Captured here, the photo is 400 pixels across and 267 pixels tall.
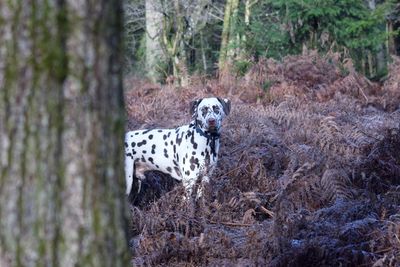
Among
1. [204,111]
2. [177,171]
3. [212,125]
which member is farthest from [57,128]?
[177,171]

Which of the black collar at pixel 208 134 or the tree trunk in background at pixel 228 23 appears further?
the tree trunk in background at pixel 228 23

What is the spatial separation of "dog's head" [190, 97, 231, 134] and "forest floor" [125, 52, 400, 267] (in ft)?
1.66

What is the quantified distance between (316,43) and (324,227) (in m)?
13.1

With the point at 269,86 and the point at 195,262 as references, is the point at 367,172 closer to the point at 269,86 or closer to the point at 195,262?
the point at 195,262

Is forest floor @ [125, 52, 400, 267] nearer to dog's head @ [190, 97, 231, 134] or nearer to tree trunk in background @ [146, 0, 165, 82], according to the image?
dog's head @ [190, 97, 231, 134]

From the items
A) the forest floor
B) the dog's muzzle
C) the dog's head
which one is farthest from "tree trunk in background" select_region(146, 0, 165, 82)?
the dog's muzzle

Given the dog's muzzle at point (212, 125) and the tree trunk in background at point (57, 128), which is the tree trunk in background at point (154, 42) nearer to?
the dog's muzzle at point (212, 125)

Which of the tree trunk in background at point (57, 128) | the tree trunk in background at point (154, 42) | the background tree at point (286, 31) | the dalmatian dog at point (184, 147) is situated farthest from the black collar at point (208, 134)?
the tree trunk in background at point (154, 42)

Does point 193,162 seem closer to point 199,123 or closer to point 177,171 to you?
point 177,171

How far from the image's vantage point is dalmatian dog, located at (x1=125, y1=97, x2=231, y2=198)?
29.9 feet

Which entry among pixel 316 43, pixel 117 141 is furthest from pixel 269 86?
pixel 117 141

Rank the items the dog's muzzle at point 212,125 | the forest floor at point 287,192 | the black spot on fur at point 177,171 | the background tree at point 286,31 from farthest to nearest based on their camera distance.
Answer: the background tree at point 286,31
the black spot on fur at point 177,171
the dog's muzzle at point 212,125
the forest floor at point 287,192

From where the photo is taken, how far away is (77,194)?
2711 mm

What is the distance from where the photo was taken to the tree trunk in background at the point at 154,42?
20.3 m
